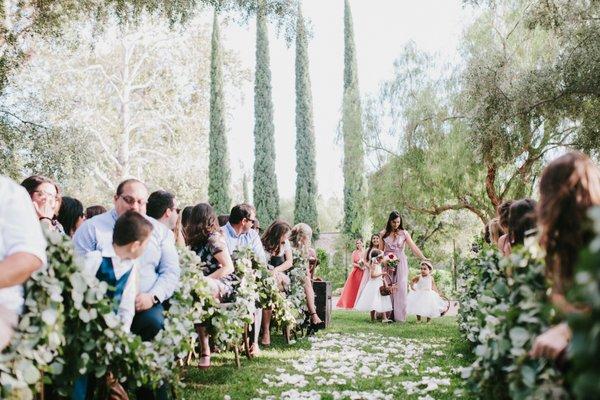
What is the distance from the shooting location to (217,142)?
33250 mm

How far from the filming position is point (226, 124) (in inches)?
1316

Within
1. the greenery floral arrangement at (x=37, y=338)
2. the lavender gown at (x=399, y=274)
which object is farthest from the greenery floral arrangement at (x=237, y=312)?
the lavender gown at (x=399, y=274)

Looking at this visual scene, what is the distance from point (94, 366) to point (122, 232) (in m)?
0.96

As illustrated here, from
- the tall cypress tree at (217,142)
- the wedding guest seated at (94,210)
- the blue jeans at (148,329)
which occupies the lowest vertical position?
the blue jeans at (148,329)

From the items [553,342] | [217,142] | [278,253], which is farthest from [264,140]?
[553,342]

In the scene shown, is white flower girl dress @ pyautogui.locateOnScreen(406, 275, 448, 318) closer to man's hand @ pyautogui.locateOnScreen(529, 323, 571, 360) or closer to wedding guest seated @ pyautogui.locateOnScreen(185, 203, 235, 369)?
wedding guest seated @ pyautogui.locateOnScreen(185, 203, 235, 369)

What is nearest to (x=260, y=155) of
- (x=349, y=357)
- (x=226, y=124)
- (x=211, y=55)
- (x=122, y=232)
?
(x=226, y=124)

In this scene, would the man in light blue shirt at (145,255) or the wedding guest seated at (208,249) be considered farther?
the wedding guest seated at (208,249)

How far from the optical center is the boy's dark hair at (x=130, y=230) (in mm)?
4250

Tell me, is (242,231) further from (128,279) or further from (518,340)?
(518,340)

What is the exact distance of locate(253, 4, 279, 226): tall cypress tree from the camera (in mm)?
35375

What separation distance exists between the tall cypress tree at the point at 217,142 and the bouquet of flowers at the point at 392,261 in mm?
20043

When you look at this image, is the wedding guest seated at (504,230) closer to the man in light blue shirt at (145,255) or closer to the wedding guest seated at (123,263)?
the man in light blue shirt at (145,255)

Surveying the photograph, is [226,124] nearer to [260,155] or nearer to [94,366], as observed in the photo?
[260,155]
